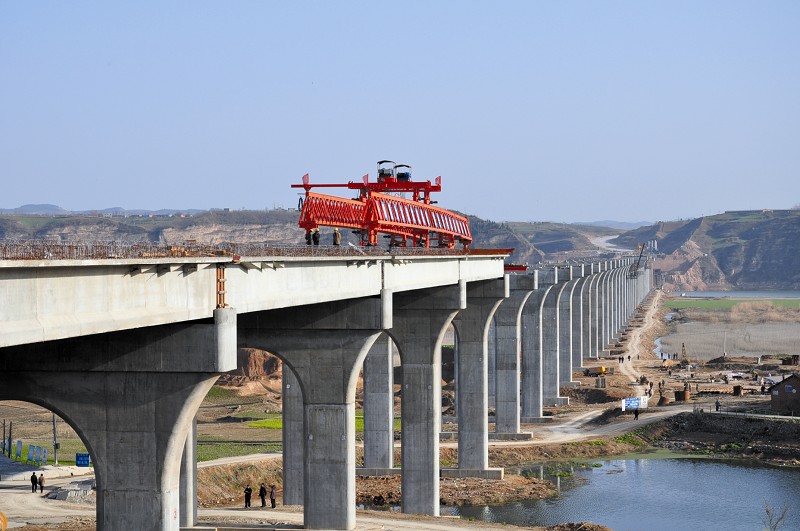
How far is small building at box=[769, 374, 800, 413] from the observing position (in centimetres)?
8125

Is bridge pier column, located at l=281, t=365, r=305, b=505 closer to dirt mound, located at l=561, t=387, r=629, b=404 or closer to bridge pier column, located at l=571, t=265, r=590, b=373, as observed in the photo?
dirt mound, located at l=561, t=387, r=629, b=404

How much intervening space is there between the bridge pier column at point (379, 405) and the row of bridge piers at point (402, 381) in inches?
2.0

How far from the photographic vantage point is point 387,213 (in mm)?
62719

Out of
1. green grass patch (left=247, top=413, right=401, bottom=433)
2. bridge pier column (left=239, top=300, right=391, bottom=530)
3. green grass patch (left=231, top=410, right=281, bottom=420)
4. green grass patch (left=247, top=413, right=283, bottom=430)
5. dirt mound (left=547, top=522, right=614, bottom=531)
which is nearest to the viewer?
bridge pier column (left=239, top=300, right=391, bottom=530)

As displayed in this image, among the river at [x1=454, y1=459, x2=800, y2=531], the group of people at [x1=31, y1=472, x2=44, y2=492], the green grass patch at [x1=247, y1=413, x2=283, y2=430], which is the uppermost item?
the group of people at [x1=31, y1=472, x2=44, y2=492]

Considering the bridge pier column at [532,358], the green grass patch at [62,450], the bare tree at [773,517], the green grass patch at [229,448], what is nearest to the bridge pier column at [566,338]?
the bridge pier column at [532,358]

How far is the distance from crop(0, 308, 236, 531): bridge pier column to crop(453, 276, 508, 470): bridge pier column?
131 feet

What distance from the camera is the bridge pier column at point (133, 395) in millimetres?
25500

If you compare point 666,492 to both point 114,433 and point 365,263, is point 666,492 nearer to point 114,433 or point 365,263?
point 365,263

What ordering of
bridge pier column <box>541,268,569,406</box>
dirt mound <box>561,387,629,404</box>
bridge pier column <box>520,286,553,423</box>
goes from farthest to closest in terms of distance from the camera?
1. dirt mound <box>561,387,629,404</box>
2. bridge pier column <box>541,268,569,406</box>
3. bridge pier column <box>520,286,553,423</box>

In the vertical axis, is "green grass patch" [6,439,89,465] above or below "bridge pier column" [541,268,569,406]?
below

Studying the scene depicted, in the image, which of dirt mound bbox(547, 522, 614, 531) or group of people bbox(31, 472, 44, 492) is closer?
dirt mound bbox(547, 522, 614, 531)

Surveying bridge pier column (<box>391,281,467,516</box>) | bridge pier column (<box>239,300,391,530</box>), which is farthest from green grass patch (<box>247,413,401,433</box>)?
bridge pier column (<box>239,300,391,530</box>)

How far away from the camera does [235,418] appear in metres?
89.8
